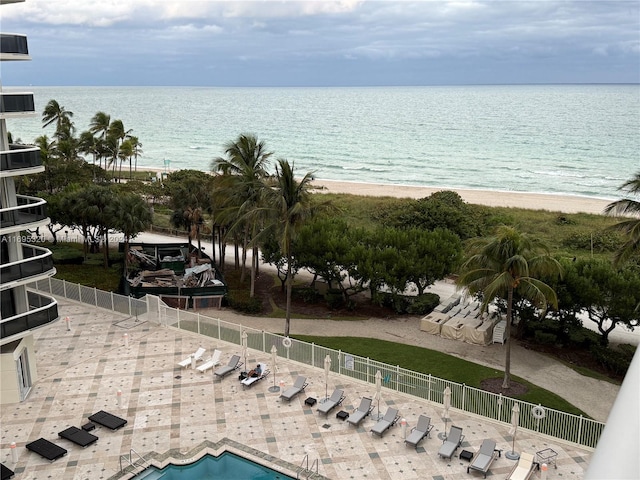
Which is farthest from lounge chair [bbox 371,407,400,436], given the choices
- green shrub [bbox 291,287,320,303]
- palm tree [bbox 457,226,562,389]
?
green shrub [bbox 291,287,320,303]

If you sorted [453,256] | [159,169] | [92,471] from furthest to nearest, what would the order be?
[159,169] < [453,256] < [92,471]

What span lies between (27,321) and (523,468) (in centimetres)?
1746

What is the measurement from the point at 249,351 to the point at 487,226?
103ft

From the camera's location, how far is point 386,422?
19297 mm

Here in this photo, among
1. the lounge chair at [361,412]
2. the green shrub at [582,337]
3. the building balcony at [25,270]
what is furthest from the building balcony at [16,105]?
the green shrub at [582,337]

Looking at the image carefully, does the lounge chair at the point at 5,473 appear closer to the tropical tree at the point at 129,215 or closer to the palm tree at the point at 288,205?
the palm tree at the point at 288,205

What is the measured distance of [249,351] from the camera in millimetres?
25234

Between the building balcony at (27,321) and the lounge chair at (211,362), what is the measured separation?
5.87 meters

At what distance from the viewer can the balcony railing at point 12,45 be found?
1969cm

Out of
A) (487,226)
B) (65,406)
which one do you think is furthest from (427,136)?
(65,406)

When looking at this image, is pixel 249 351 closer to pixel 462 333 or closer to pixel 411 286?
pixel 462 333

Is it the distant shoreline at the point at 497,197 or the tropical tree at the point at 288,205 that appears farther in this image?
the distant shoreline at the point at 497,197

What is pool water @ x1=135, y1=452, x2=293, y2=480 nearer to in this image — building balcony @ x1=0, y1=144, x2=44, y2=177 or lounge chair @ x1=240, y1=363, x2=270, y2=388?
lounge chair @ x1=240, y1=363, x2=270, y2=388

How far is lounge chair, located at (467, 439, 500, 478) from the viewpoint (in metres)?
17.0
